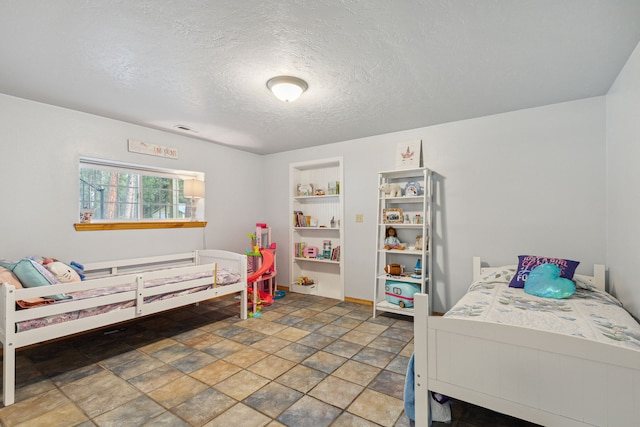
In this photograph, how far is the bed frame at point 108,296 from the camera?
197 cm

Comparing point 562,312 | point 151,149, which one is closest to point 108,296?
point 151,149

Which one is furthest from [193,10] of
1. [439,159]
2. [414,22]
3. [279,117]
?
[439,159]

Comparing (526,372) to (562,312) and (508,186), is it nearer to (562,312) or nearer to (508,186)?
(562,312)

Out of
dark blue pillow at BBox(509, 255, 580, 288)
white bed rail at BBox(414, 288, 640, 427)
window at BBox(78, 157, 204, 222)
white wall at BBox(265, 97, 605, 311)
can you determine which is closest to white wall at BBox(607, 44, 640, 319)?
white wall at BBox(265, 97, 605, 311)

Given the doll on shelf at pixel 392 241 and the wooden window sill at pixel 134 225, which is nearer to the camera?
the wooden window sill at pixel 134 225

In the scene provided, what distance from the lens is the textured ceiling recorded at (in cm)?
157

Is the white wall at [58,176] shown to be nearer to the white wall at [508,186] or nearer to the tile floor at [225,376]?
the tile floor at [225,376]

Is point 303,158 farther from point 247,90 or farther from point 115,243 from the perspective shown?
point 115,243

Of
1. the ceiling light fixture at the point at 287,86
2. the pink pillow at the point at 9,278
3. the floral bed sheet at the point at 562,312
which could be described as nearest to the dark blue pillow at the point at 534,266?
the floral bed sheet at the point at 562,312

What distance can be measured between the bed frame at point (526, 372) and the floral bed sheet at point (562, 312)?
24 centimetres

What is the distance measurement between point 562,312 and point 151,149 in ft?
13.8

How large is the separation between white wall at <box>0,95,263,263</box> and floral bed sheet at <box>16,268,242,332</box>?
78cm

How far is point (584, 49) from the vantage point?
6.32 ft

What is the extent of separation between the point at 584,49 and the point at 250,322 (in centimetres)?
370
